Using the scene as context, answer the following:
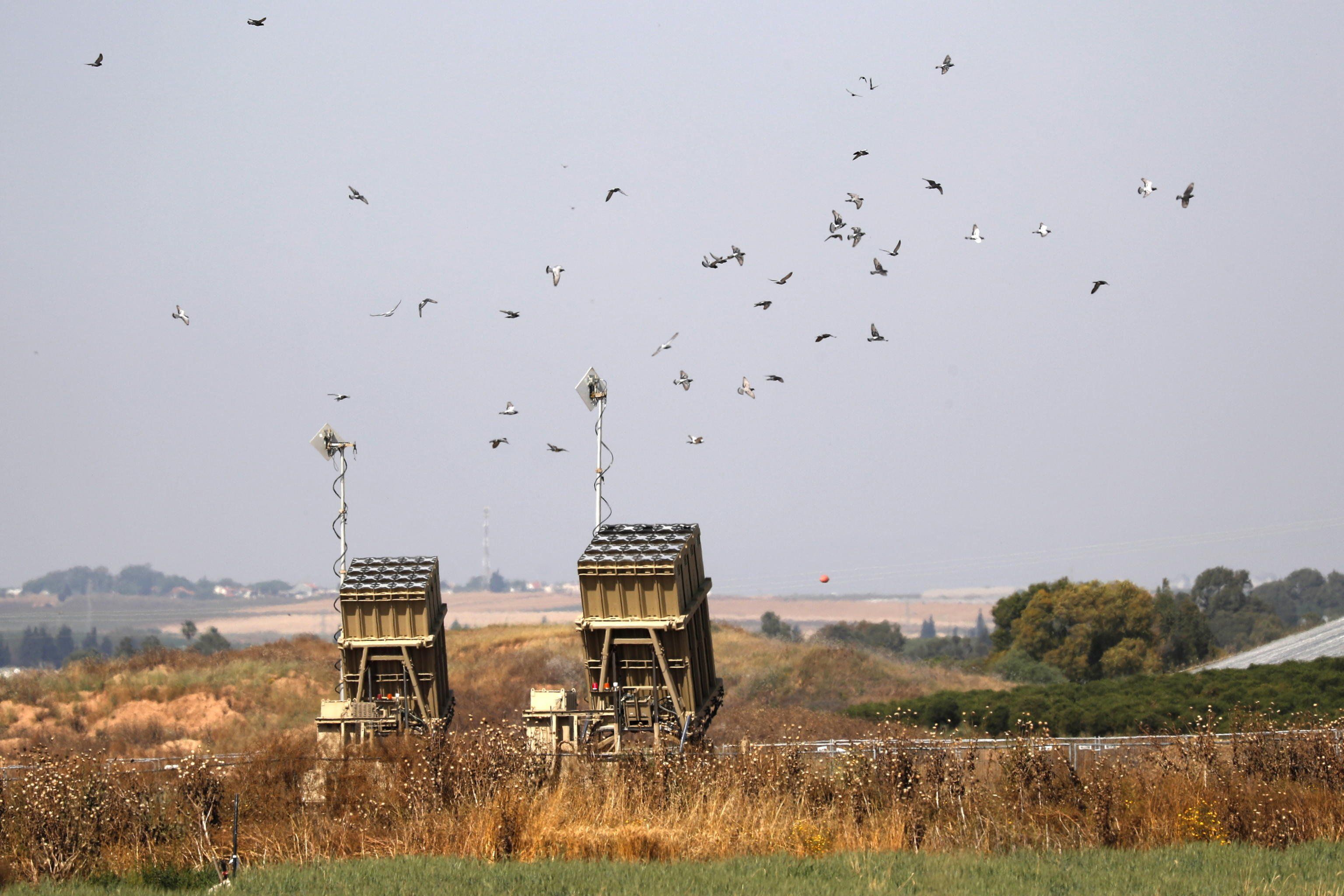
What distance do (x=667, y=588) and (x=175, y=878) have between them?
10197 millimetres

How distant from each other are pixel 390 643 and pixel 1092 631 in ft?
216

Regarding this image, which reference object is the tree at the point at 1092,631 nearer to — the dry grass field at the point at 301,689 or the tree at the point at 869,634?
the dry grass field at the point at 301,689

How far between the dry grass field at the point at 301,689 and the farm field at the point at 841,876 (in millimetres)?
18843

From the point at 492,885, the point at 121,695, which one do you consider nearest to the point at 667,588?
the point at 492,885

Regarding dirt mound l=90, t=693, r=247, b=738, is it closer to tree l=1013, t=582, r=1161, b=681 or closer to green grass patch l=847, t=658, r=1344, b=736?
green grass patch l=847, t=658, r=1344, b=736

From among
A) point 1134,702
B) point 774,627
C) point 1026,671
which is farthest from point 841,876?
point 774,627

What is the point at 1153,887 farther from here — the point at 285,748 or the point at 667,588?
the point at 285,748

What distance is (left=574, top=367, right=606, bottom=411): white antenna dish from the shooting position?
2894cm

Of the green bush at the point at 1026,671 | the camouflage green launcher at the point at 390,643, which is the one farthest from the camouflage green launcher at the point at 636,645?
the green bush at the point at 1026,671

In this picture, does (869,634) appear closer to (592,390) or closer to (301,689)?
(301,689)

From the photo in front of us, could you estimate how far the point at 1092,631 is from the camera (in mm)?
84062

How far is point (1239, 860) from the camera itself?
16438 mm

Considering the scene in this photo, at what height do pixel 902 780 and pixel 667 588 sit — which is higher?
pixel 667 588

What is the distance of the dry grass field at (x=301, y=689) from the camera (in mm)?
46688
